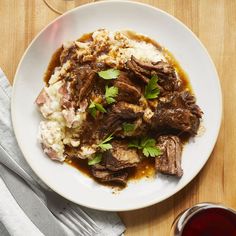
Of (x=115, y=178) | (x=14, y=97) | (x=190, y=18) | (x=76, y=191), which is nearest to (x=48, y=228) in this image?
(x=76, y=191)

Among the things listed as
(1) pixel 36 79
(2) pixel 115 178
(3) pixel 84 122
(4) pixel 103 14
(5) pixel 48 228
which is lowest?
(5) pixel 48 228

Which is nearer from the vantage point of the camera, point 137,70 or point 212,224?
point 212,224

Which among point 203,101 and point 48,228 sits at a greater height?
point 203,101

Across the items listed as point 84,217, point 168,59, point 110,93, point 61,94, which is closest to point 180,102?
point 168,59

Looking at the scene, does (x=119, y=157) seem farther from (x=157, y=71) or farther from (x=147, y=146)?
(x=157, y=71)

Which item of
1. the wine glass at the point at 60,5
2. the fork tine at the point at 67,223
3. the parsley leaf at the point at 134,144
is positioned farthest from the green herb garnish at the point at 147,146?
the wine glass at the point at 60,5

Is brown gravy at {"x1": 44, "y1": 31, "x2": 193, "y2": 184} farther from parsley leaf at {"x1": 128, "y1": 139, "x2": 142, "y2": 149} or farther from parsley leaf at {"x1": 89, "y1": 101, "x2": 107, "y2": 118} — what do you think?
parsley leaf at {"x1": 89, "y1": 101, "x2": 107, "y2": 118}

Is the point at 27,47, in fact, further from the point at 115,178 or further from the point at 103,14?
the point at 115,178
